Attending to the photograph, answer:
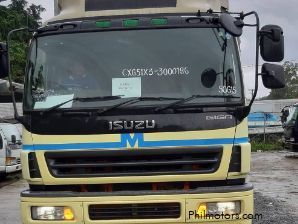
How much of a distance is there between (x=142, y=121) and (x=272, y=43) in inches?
66.8

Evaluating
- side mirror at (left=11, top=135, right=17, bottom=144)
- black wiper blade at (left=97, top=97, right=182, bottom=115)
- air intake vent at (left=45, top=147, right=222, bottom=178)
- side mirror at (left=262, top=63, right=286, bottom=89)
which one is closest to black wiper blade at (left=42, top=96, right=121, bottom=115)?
black wiper blade at (left=97, top=97, right=182, bottom=115)

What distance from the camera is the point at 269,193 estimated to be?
12570mm

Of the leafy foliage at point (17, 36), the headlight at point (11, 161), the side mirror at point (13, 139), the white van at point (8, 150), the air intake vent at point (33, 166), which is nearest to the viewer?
the air intake vent at point (33, 166)

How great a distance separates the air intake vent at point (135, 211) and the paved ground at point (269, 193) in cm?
360

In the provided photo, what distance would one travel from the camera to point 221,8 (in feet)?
21.7

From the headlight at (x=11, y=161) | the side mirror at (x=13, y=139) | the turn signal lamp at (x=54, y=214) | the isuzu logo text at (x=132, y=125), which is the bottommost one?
the headlight at (x=11, y=161)

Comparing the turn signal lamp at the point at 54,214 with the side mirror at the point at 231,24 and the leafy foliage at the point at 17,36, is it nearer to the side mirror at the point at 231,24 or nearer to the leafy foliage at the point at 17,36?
the side mirror at the point at 231,24

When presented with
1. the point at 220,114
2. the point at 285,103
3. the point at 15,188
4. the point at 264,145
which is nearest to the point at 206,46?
the point at 220,114

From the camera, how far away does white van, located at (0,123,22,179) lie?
1627cm

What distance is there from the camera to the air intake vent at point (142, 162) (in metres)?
5.57

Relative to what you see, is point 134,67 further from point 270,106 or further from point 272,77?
point 270,106


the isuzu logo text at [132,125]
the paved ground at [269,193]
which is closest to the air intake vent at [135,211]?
the isuzu logo text at [132,125]

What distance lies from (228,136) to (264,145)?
25001 millimetres

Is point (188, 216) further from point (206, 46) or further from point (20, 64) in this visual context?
point (20, 64)
